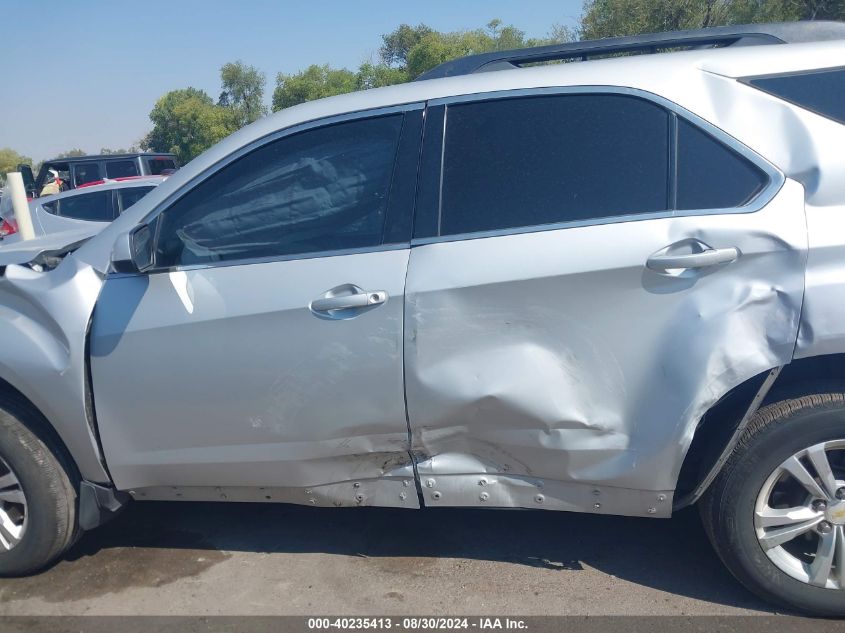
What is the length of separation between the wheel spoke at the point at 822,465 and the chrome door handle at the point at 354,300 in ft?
5.05

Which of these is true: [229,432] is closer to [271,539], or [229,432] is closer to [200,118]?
[271,539]

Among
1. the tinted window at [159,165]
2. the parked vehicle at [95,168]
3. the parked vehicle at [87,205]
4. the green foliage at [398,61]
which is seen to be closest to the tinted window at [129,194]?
the parked vehicle at [87,205]

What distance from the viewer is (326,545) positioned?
3.42 meters

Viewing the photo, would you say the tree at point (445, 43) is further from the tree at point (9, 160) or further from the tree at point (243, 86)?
the tree at point (9, 160)

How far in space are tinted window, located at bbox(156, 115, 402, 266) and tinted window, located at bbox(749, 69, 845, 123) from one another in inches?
52.0

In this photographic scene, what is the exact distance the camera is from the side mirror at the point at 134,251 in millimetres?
2742

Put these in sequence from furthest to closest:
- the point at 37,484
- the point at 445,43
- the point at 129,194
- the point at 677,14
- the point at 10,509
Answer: the point at 445,43, the point at 677,14, the point at 129,194, the point at 10,509, the point at 37,484

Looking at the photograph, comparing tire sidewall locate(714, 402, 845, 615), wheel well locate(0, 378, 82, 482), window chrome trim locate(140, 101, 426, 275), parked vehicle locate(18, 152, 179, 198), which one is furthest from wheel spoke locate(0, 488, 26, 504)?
parked vehicle locate(18, 152, 179, 198)

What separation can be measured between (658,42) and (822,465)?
1731 mm

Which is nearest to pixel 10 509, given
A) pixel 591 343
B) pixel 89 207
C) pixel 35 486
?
pixel 35 486

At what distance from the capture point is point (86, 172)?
16.3m

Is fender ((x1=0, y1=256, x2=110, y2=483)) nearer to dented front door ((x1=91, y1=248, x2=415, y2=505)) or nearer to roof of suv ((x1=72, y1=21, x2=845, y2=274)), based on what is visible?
dented front door ((x1=91, y1=248, x2=415, y2=505))

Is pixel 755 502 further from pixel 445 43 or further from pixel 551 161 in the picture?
pixel 445 43

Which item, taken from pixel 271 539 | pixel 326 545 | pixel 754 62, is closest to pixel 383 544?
pixel 326 545
